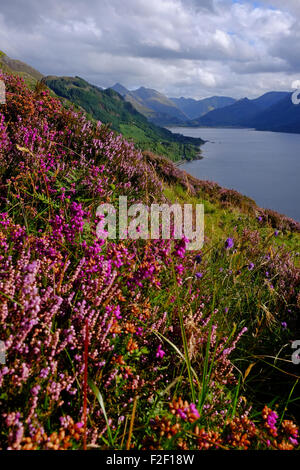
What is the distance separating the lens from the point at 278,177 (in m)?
59.6

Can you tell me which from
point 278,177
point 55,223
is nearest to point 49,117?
point 55,223

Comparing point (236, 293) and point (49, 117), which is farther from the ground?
point (49, 117)

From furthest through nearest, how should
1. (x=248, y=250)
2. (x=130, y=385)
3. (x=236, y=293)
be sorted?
(x=248, y=250) < (x=236, y=293) < (x=130, y=385)

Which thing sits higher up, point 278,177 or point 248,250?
point 278,177

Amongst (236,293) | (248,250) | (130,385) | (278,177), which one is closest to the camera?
(130,385)

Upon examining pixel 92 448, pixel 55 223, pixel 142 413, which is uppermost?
pixel 55 223

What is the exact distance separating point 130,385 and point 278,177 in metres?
65.0
